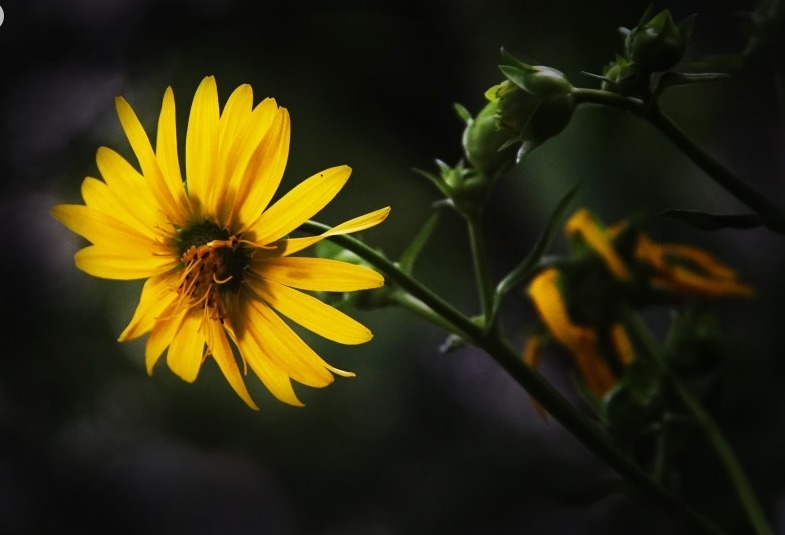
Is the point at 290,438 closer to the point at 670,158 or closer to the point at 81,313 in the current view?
the point at 81,313

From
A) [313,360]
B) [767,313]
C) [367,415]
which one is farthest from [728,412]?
[313,360]

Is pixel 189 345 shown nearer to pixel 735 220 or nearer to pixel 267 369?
pixel 267 369

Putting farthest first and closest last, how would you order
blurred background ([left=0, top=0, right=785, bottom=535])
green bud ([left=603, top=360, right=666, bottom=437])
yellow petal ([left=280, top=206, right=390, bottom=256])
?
blurred background ([left=0, top=0, right=785, bottom=535]) → green bud ([left=603, top=360, right=666, bottom=437]) → yellow petal ([left=280, top=206, right=390, bottom=256])

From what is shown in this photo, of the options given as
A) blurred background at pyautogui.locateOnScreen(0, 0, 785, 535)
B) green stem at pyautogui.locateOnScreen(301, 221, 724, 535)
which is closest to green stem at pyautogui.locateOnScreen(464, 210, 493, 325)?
green stem at pyautogui.locateOnScreen(301, 221, 724, 535)

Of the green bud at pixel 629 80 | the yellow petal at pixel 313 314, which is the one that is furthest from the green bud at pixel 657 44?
the yellow petal at pixel 313 314

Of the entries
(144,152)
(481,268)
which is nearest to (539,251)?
(481,268)

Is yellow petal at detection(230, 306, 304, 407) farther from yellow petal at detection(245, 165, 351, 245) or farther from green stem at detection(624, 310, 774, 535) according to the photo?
green stem at detection(624, 310, 774, 535)

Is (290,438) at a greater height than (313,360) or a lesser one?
lesser
